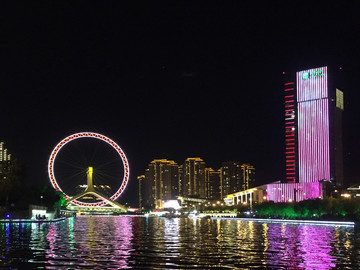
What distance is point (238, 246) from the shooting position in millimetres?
40750

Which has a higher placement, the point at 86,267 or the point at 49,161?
the point at 49,161

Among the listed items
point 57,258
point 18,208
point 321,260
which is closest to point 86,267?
point 57,258

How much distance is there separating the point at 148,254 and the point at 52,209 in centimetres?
10520

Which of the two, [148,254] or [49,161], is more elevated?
[49,161]

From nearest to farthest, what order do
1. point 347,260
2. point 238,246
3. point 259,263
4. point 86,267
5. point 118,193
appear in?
point 86,267, point 259,263, point 347,260, point 238,246, point 118,193

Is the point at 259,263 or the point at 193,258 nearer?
the point at 259,263

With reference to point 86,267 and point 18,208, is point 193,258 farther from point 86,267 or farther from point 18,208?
point 18,208

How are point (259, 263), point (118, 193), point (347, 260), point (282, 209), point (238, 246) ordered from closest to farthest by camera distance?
point (259, 263) → point (347, 260) → point (238, 246) → point (282, 209) → point (118, 193)

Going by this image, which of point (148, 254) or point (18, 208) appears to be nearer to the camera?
point (148, 254)

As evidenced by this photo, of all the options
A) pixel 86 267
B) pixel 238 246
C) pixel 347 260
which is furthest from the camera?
pixel 238 246

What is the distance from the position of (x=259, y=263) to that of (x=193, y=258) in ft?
13.7

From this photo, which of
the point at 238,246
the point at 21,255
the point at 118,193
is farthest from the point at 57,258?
the point at 118,193

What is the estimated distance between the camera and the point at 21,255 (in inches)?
1308

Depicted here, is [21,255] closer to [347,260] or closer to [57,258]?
[57,258]
